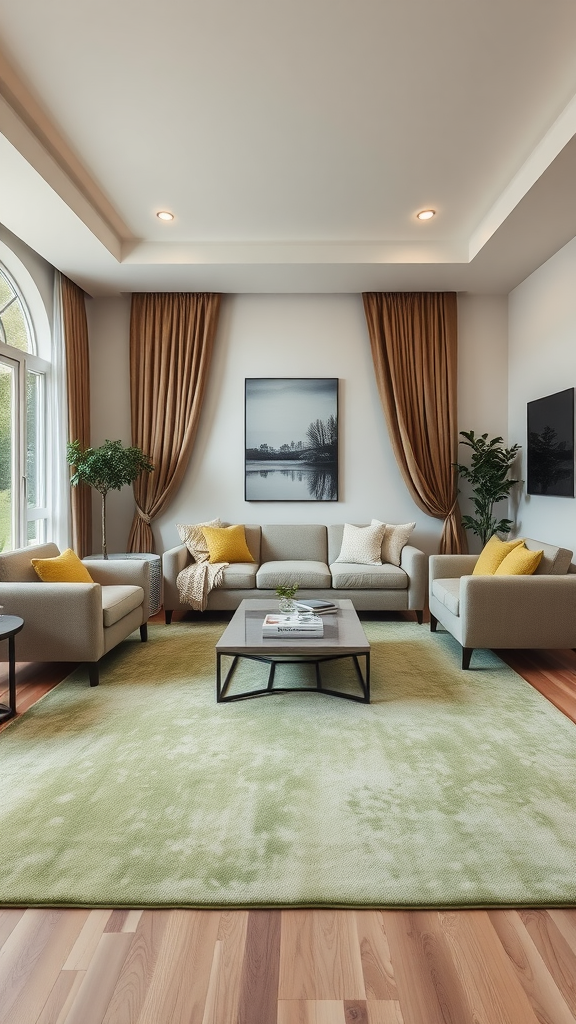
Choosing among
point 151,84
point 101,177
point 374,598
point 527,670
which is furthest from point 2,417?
point 527,670

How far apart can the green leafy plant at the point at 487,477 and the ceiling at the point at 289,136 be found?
1.47 m

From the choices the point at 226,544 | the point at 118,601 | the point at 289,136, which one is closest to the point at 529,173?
the point at 289,136

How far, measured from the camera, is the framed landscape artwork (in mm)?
5730

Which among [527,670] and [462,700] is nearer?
[462,700]

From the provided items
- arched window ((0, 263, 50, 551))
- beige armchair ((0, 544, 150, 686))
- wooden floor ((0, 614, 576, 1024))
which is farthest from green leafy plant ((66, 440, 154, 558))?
wooden floor ((0, 614, 576, 1024))

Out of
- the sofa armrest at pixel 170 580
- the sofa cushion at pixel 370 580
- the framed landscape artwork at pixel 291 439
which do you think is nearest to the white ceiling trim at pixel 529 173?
the framed landscape artwork at pixel 291 439

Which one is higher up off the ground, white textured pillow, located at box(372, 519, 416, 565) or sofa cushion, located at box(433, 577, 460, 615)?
white textured pillow, located at box(372, 519, 416, 565)

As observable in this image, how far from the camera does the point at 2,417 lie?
4527 millimetres

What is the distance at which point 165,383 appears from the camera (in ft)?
18.6

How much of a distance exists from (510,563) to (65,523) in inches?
142

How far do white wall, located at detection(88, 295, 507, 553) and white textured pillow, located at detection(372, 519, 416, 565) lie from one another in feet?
1.70

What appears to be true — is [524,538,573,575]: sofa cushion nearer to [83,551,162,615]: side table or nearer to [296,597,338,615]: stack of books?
[296,597,338,615]: stack of books

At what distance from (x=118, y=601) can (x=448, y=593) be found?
2.12m

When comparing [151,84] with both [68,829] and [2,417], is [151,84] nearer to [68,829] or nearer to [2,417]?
[2,417]
